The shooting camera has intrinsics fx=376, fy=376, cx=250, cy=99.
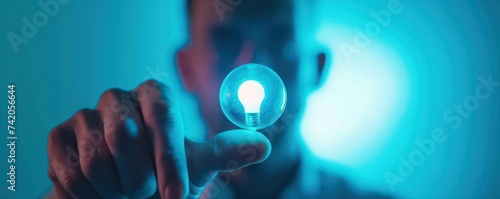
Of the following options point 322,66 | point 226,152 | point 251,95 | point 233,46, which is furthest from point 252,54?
point 226,152

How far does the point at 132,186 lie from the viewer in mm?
670

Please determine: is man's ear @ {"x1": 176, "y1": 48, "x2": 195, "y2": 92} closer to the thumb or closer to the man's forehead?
the man's forehead

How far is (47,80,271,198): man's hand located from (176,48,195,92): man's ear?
37 cm

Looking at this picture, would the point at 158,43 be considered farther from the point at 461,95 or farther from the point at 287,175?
the point at 461,95

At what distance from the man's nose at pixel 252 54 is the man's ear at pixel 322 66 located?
151 millimetres

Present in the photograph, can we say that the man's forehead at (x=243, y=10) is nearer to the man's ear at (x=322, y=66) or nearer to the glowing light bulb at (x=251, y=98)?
the man's ear at (x=322, y=66)

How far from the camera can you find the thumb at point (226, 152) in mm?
666

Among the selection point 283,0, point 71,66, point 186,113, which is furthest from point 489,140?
point 71,66

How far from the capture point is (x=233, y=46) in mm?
1080

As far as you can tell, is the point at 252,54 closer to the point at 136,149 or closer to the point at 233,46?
the point at 233,46

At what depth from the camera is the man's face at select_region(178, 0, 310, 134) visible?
3.48ft

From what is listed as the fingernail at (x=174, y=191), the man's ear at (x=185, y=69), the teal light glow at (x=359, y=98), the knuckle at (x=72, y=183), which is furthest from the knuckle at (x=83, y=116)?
the teal light glow at (x=359, y=98)

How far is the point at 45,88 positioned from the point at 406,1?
104 cm

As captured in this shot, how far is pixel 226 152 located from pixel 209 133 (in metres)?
0.43
